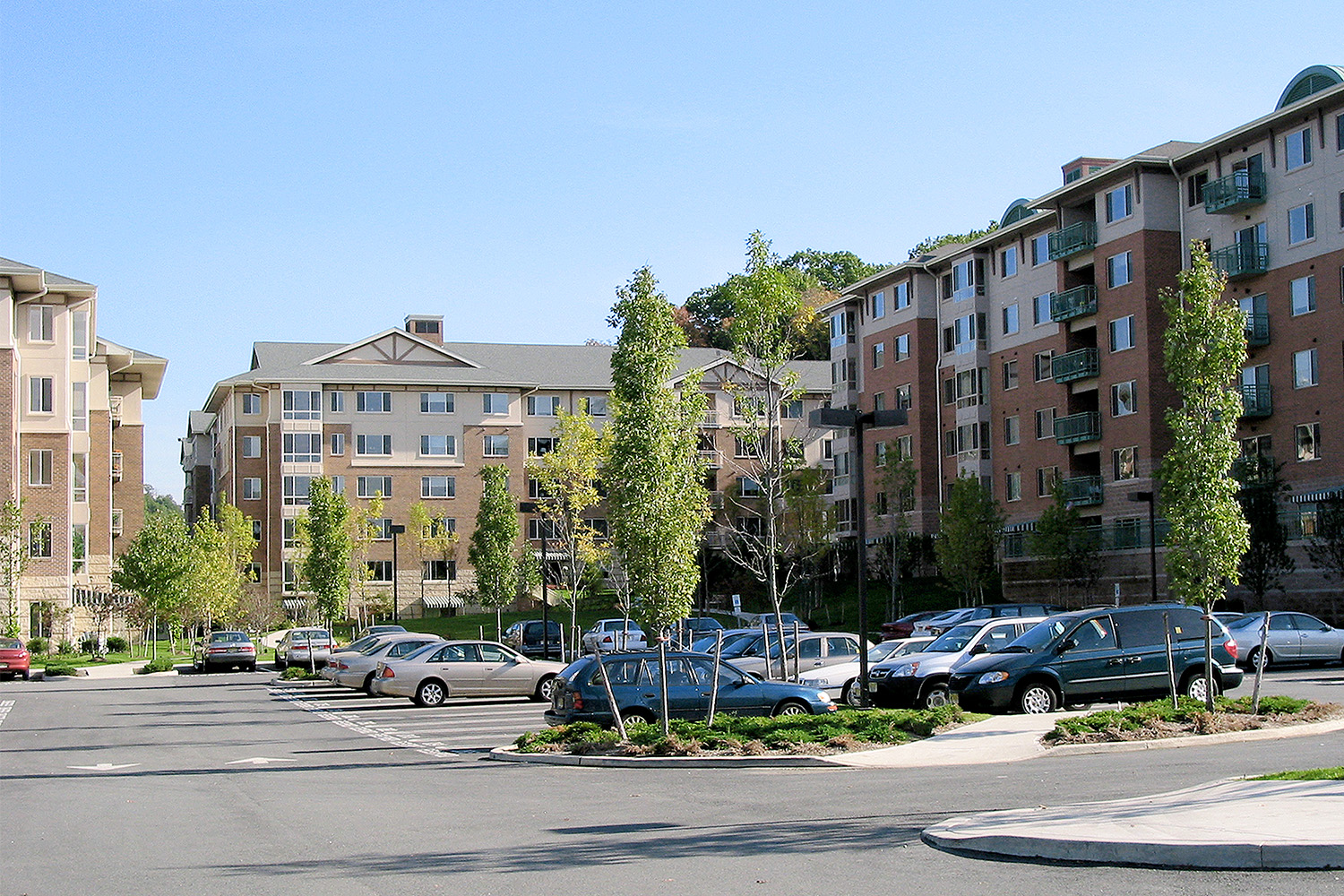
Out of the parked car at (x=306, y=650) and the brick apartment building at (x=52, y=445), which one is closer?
the parked car at (x=306, y=650)

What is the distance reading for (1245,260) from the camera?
49125 millimetres

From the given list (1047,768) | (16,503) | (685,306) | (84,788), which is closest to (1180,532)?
(1047,768)

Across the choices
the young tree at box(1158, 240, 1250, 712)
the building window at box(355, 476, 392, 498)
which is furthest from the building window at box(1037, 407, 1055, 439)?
the building window at box(355, 476, 392, 498)

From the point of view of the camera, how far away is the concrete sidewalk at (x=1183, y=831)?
362 inches

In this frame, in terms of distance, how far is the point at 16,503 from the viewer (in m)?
57.6

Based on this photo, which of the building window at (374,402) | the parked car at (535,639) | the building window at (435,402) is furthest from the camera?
the building window at (435,402)

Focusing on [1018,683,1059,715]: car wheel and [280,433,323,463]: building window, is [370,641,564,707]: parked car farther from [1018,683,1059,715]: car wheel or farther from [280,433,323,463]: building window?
[280,433,323,463]: building window

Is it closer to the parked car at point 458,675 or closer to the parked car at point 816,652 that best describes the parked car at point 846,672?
the parked car at point 816,652

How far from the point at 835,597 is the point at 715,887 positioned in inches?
2476

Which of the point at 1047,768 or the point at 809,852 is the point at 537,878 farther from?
the point at 1047,768

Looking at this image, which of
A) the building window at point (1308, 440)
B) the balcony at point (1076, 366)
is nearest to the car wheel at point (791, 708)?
the building window at point (1308, 440)

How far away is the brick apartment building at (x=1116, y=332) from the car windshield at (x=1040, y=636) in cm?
2487

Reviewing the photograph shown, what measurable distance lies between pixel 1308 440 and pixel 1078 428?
11.1m

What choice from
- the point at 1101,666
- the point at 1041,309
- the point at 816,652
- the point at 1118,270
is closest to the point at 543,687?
the point at 816,652
